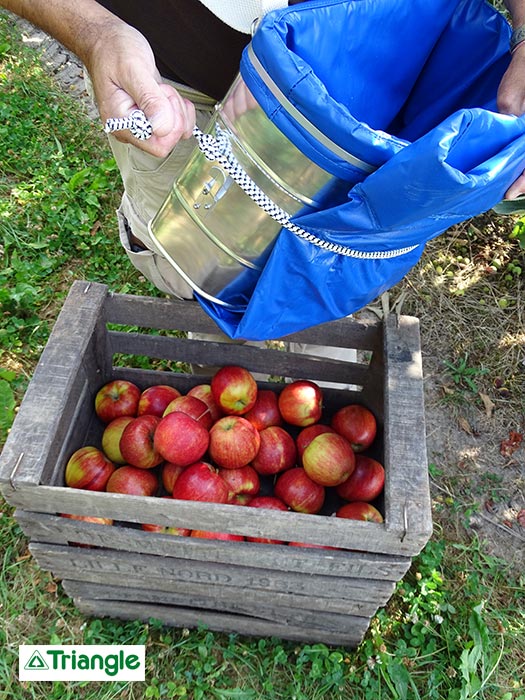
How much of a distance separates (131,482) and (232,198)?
33.6 inches

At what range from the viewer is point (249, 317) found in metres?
1.45

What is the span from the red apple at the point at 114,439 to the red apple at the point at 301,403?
1.56ft

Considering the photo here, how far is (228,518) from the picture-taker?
1.42m

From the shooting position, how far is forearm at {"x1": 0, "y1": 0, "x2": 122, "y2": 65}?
1402mm

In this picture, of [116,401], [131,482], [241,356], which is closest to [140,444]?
[131,482]

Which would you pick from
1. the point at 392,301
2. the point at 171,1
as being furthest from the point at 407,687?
the point at 171,1

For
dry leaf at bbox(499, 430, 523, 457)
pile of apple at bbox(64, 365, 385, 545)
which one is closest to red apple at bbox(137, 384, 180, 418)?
pile of apple at bbox(64, 365, 385, 545)

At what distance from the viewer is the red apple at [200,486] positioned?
5.26 ft

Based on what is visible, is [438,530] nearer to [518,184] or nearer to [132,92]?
[518,184]

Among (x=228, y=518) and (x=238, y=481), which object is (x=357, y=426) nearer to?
(x=238, y=481)

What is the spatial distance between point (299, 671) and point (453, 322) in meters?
1.86

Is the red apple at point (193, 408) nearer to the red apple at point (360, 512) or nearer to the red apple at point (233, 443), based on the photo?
the red apple at point (233, 443)

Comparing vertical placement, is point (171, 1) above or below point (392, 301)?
above

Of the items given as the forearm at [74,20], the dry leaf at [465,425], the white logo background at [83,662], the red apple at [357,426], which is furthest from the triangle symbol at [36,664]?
the dry leaf at [465,425]
